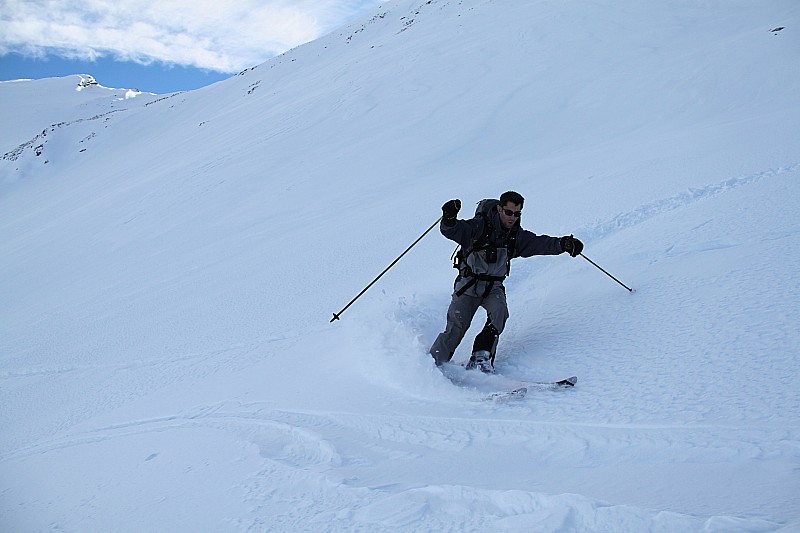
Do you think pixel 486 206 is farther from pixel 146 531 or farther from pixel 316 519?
pixel 146 531

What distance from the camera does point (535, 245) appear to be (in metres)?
3.88

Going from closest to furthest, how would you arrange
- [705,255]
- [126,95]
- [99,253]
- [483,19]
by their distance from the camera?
1. [705,255]
2. [99,253]
3. [483,19]
4. [126,95]

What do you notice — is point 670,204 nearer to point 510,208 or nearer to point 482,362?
point 510,208

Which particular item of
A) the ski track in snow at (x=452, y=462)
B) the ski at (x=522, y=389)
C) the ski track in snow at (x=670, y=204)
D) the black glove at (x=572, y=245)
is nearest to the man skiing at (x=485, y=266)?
the black glove at (x=572, y=245)

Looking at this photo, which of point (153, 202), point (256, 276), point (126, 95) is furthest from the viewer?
point (126, 95)

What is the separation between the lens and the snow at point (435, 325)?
2.29 meters

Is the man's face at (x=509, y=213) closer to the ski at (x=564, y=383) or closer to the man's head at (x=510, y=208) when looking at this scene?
the man's head at (x=510, y=208)

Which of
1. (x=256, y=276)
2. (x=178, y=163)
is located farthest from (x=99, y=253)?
(x=178, y=163)

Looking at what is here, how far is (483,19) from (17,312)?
61.4ft

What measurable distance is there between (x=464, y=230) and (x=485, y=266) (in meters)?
0.33

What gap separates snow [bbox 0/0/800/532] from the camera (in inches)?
90.0

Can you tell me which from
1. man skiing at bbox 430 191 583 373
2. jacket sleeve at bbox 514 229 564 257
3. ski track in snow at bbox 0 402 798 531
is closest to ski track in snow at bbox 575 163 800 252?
jacket sleeve at bbox 514 229 564 257

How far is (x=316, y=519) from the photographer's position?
2.13 metres

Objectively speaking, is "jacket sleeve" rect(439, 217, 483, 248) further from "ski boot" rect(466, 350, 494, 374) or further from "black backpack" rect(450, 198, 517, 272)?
"ski boot" rect(466, 350, 494, 374)
